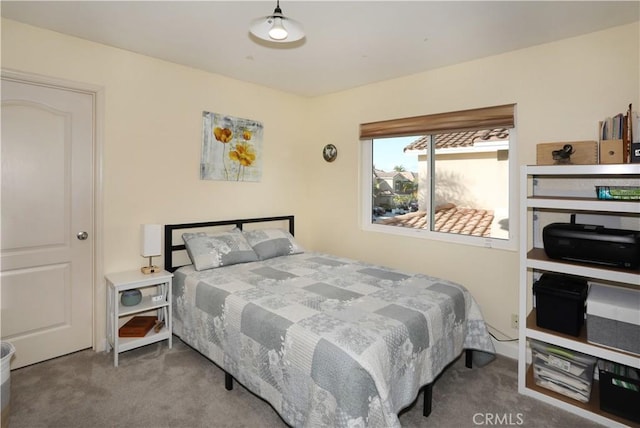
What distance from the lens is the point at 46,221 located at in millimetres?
2611

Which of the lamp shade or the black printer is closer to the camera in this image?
the black printer

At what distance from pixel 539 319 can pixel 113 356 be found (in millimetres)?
3170

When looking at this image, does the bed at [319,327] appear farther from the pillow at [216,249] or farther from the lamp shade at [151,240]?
the lamp shade at [151,240]

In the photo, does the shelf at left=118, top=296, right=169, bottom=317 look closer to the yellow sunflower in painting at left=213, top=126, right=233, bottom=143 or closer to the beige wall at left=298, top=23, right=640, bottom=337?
the yellow sunflower in painting at left=213, top=126, right=233, bottom=143

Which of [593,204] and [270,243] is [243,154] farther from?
[593,204]

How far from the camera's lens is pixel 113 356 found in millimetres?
2713

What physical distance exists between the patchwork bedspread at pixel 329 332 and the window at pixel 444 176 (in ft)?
2.68

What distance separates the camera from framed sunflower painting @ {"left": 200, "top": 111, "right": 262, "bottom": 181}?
11.2ft

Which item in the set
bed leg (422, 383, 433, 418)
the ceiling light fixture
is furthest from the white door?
bed leg (422, 383, 433, 418)

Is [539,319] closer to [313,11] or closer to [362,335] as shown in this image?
[362,335]

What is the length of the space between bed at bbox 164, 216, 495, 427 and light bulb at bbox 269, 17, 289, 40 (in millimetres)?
1597

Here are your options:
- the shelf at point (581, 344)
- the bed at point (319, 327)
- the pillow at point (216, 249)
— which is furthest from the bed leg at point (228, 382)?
the shelf at point (581, 344)

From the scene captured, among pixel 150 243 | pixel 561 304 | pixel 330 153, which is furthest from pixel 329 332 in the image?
pixel 330 153

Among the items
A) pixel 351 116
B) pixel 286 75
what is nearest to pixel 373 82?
pixel 351 116
